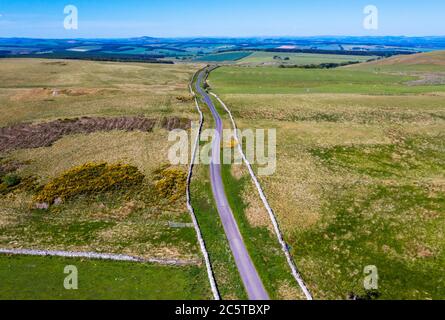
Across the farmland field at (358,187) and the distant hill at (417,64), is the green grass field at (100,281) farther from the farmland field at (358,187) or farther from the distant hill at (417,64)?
the distant hill at (417,64)

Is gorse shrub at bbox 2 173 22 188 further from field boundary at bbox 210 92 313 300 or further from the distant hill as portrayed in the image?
the distant hill

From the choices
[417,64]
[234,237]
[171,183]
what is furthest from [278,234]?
[417,64]

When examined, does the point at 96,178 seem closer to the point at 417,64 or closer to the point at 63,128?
the point at 63,128

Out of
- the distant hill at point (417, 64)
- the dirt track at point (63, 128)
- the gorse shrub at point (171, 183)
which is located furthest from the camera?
the distant hill at point (417, 64)

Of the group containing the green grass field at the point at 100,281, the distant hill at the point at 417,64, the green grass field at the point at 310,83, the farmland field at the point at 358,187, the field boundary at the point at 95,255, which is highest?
the distant hill at the point at 417,64

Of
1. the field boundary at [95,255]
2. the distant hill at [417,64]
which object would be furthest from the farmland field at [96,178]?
the distant hill at [417,64]

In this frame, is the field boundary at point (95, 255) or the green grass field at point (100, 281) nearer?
the green grass field at point (100, 281)
